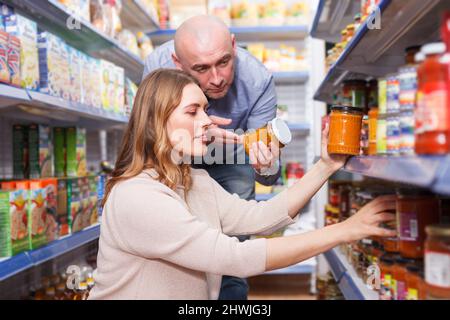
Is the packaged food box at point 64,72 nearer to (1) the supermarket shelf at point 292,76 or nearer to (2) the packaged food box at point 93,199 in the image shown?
(2) the packaged food box at point 93,199

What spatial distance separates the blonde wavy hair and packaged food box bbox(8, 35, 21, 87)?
65 cm

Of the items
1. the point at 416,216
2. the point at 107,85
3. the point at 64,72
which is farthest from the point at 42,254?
the point at 416,216

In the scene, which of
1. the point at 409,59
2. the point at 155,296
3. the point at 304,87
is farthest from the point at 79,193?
the point at 304,87

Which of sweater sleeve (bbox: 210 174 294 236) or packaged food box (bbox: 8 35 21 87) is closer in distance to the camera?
sweater sleeve (bbox: 210 174 294 236)

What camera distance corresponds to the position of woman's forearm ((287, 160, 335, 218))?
5.13ft

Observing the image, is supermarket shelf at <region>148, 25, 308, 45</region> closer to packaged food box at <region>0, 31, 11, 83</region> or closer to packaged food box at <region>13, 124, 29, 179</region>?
packaged food box at <region>13, 124, 29, 179</region>

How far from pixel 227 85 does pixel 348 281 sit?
101 cm

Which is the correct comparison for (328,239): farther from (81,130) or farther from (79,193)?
(81,130)

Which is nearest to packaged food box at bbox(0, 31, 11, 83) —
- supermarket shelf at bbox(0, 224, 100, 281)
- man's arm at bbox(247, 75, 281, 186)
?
supermarket shelf at bbox(0, 224, 100, 281)

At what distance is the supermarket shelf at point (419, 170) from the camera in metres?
0.72

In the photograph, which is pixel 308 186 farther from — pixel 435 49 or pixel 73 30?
pixel 73 30

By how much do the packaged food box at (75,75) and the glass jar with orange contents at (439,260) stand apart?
1937 mm

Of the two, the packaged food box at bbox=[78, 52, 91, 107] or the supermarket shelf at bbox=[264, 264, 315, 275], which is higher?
the packaged food box at bbox=[78, 52, 91, 107]

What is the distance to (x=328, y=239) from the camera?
49.0 inches
